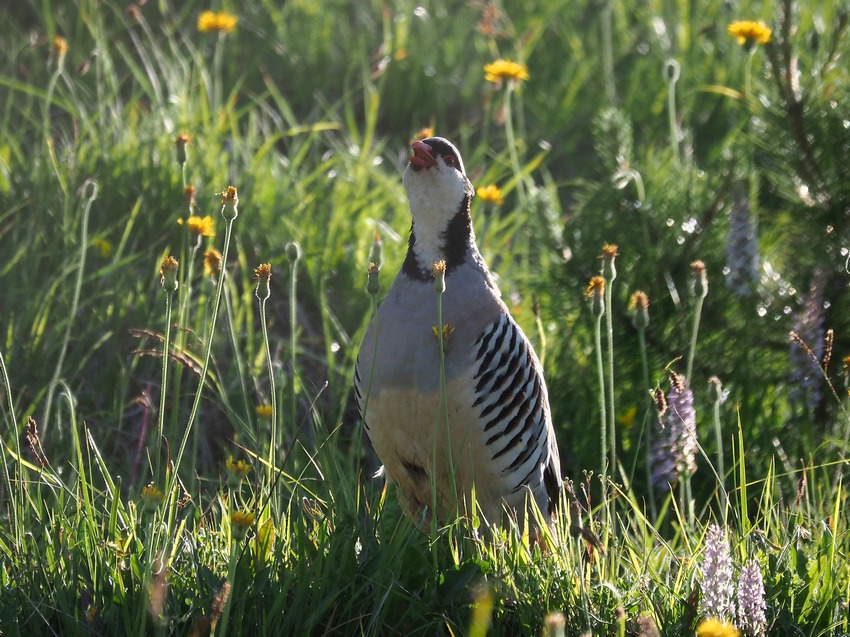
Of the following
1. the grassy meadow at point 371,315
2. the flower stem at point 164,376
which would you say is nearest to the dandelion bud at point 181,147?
the grassy meadow at point 371,315

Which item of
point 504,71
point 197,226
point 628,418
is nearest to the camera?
point 197,226

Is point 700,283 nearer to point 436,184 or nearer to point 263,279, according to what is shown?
point 436,184

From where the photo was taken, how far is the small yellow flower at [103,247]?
4.42m

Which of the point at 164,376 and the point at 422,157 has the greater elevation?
the point at 422,157

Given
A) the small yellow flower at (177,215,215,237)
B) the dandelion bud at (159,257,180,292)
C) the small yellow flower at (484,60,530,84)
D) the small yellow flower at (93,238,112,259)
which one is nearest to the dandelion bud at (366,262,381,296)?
the dandelion bud at (159,257,180,292)

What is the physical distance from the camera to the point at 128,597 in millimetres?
2502

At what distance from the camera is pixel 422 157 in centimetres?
325

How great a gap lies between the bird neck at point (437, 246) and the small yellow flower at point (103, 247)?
1542 mm

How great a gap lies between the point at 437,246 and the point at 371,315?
0.89 metres

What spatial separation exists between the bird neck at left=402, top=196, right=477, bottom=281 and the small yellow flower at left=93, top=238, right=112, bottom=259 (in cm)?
154

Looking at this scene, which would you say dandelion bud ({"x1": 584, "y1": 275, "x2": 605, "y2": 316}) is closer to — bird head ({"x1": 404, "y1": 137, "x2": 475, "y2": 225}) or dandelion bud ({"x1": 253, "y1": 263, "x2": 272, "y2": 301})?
dandelion bud ({"x1": 253, "y1": 263, "x2": 272, "y2": 301})

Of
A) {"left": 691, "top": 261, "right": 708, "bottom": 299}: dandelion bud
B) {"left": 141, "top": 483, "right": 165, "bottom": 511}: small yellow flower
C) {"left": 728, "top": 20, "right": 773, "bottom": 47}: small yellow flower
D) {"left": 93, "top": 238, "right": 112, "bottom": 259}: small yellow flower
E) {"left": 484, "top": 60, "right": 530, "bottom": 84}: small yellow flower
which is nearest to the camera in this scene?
{"left": 141, "top": 483, "right": 165, "bottom": 511}: small yellow flower

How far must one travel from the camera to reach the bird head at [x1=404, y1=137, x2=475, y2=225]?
10.8ft

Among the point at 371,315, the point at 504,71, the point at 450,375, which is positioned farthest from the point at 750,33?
the point at 450,375
